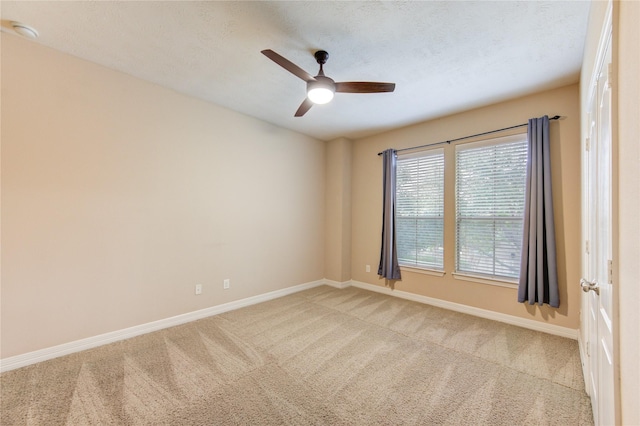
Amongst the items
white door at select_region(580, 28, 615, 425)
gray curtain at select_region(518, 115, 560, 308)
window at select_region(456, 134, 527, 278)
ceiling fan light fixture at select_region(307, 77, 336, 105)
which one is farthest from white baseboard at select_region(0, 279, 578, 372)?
ceiling fan light fixture at select_region(307, 77, 336, 105)

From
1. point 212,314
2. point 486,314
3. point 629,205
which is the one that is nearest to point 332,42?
point 629,205

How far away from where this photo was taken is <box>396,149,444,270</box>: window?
3996 millimetres

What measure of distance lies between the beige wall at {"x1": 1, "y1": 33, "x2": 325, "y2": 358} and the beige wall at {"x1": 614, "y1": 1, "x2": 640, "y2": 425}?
142 inches

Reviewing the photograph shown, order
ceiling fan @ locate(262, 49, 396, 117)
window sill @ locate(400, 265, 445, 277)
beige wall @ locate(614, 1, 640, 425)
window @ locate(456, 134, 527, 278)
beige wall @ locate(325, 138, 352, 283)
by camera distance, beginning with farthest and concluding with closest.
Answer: beige wall @ locate(325, 138, 352, 283)
window sill @ locate(400, 265, 445, 277)
window @ locate(456, 134, 527, 278)
ceiling fan @ locate(262, 49, 396, 117)
beige wall @ locate(614, 1, 640, 425)

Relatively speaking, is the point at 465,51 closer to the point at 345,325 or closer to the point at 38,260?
the point at 345,325

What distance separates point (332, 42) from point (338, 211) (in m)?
3.04

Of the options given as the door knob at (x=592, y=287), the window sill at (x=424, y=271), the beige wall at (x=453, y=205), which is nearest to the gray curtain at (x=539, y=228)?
the beige wall at (x=453, y=205)

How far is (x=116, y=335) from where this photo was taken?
2.78 metres

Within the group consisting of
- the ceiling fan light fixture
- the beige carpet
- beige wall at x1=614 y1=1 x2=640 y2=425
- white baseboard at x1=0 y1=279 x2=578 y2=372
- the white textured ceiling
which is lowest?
the beige carpet

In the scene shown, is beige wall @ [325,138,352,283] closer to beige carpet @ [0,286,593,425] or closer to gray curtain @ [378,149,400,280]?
gray curtain @ [378,149,400,280]

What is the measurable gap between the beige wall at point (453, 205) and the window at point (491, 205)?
6.0 inches

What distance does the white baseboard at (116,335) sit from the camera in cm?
231

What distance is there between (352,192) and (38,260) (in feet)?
13.8

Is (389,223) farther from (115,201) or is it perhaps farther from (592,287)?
(115,201)
